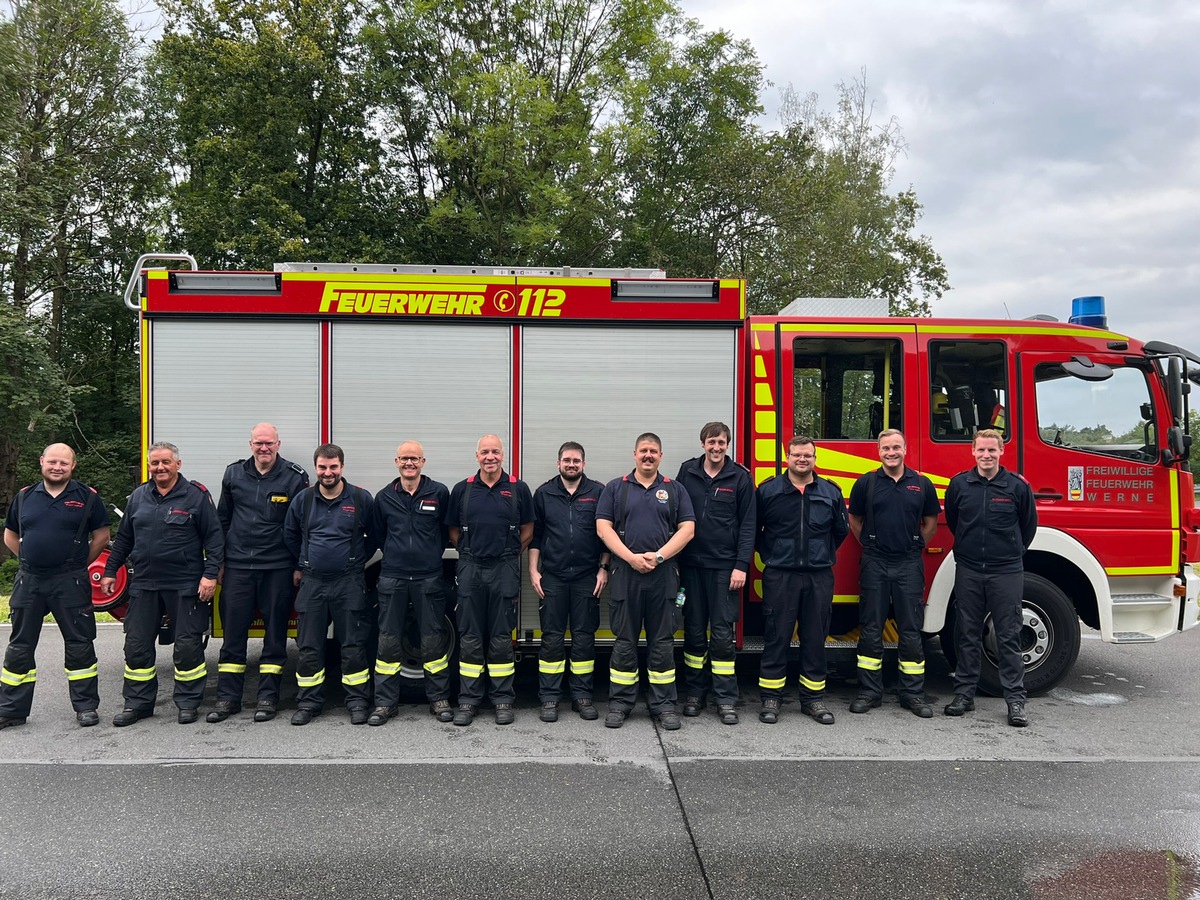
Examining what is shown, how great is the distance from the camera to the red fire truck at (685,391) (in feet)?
17.9

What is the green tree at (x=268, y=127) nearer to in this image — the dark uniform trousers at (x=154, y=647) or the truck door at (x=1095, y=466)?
the dark uniform trousers at (x=154, y=647)

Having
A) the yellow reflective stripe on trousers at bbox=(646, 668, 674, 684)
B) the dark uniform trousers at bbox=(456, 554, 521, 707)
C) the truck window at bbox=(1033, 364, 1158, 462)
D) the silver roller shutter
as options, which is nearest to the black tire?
the truck window at bbox=(1033, 364, 1158, 462)

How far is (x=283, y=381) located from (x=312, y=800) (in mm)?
2691

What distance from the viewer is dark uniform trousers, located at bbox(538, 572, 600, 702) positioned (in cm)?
525

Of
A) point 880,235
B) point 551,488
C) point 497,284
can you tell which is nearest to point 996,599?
point 551,488

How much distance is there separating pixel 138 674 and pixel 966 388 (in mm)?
5655

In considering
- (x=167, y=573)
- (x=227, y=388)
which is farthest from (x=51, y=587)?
(x=227, y=388)

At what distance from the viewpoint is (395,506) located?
17.0ft

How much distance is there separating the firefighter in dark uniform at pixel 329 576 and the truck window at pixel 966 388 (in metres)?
3.80

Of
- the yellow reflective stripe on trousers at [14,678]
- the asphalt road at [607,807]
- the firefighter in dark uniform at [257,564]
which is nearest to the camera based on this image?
the asphalt road at [607,807]

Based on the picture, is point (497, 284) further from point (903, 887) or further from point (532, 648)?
point (903, 887)

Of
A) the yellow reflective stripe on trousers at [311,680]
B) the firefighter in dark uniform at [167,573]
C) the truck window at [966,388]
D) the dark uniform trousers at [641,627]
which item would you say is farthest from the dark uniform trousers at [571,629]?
the truck window at [966,388]

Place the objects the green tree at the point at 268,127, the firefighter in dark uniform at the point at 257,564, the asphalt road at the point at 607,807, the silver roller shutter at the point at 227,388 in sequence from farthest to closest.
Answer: the green tree at the point at 268,127 < the silver roller shutter at the point at 227,388 < the firefighter in dark uniform at the point at 257,564 < the asphalt road at the point at 607,807

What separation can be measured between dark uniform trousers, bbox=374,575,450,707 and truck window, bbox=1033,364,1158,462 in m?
4.18
